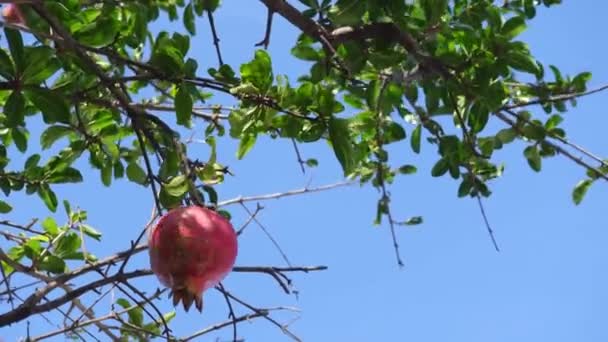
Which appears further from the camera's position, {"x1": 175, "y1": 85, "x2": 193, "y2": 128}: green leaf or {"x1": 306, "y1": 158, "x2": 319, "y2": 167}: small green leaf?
{"x1": 306, "y1": 158, "x2": 319, "y2": 167}: small green leaf

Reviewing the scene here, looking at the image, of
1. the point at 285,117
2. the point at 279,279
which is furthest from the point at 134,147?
the point at 279,279

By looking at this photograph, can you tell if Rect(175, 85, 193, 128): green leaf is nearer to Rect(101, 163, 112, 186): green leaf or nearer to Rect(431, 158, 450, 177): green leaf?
Rect(101, 163, 112, 186): green leaf

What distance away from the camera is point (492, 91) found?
1.76 metres

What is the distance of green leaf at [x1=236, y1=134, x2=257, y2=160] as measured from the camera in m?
1.93

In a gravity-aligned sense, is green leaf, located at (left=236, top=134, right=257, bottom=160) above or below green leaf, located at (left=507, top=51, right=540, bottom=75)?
above

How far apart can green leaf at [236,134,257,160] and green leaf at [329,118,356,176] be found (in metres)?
0.29

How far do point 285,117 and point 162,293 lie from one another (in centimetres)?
49

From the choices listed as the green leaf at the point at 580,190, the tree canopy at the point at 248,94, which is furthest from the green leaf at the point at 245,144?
the green leaf at the point at 580,190

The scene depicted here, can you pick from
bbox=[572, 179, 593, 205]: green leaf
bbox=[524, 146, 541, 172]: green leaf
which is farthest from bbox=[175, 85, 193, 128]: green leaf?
bbox=[572, 179, 593, 205]: green leaf

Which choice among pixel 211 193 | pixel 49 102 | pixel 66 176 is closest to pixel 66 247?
pixel 66 176

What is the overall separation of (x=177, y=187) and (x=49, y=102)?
291mm

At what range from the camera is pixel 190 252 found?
4.49ft

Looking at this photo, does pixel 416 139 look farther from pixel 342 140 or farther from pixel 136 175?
pixel 136 175

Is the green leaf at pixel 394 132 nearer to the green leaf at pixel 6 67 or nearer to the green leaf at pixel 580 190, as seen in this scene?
the green leaf at pixel 580 190
